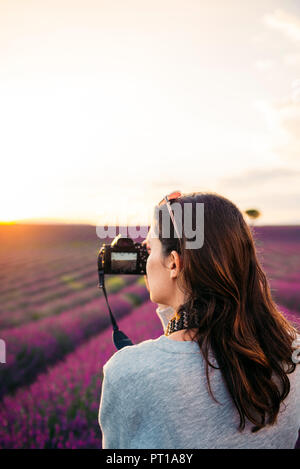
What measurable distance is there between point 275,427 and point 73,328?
473 cm

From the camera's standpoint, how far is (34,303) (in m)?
6.77

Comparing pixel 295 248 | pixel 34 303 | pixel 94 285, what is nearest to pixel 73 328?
pixel 34 303

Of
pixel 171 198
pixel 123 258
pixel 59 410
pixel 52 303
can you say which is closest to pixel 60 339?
pixel 59 410

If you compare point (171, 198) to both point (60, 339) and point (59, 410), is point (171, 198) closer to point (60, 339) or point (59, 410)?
point (59, 410)

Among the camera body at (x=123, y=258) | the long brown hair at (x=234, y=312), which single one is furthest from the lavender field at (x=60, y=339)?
the camera body at (x=123, y=258)

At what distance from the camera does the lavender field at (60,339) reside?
2.72 m

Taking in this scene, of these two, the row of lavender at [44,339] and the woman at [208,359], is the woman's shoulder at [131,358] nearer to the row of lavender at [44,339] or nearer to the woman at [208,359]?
the woman at [208,359]

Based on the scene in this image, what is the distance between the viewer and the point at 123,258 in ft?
4.93

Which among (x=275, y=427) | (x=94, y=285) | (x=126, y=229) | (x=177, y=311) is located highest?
(x=126, y=229)

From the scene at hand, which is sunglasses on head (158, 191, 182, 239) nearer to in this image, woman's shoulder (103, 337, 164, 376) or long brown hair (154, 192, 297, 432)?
long brown hair (154, 192, 297, 432)

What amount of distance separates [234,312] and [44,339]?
169 inches

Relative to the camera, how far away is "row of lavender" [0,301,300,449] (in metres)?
2.59

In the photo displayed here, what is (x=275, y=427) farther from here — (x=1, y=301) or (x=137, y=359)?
(x=1, y=301)
